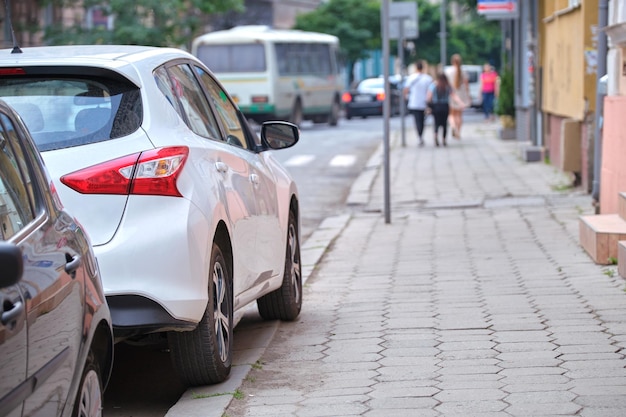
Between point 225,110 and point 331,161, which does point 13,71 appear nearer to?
point 225,110

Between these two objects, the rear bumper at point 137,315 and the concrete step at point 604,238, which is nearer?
the rear bumper at point 137,315

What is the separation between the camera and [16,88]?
Result: 218 inches

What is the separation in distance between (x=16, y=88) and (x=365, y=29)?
2605 inches

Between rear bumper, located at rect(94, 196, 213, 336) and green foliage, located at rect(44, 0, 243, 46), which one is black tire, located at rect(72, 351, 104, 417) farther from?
green foliage, located at rect(44, 0, 243, 46)

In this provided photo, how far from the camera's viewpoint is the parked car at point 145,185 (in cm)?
526

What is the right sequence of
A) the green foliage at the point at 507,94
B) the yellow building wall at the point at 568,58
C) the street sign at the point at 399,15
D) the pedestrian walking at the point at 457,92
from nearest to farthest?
the yellow building wall at the point at 568,58
the street sign at the point at 399,15
the green foliage at the point at 507,94
the pedestrian walking at the point at 457,92

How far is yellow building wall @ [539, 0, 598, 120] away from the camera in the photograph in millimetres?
15422

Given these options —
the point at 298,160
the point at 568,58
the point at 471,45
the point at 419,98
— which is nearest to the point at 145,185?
the point at 568,58

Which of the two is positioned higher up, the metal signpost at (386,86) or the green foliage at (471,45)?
the metal signpost at (386,86)

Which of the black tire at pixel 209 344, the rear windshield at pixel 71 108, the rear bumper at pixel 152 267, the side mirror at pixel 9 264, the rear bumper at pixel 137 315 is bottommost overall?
the black tire at pixel 209 344

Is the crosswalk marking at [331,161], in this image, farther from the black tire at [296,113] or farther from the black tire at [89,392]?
the black tire at [89,392]

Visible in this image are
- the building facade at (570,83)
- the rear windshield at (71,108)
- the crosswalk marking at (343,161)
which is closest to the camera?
the rear windshield at (71,108)

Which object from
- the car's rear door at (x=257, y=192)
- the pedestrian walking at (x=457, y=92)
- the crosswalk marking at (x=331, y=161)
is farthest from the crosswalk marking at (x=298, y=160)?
the car's rear door at (x=257, y=192)

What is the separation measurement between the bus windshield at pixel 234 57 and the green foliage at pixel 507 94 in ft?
33.7
